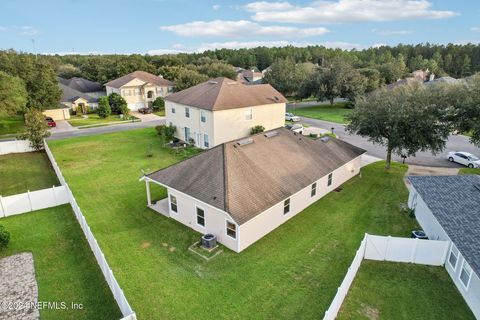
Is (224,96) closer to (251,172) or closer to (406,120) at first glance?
(251,172)

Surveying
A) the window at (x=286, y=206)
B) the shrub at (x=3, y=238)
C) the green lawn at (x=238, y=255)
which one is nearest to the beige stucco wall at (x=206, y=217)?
the green lawn at (x=238, y=255)

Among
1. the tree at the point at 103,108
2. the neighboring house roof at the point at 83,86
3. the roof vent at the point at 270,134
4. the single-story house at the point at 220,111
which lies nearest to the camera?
the roof vent at the point at 270,134

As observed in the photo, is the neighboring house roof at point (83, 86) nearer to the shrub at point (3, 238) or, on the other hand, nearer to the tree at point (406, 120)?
the shrub at point (3, 238)

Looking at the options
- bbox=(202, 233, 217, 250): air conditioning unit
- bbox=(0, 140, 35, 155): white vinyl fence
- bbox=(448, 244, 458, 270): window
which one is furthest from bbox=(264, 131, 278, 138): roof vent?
bbox=(0, 140, 35, 155): white vinyl fence

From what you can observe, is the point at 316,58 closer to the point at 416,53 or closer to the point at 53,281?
the point at 416,53

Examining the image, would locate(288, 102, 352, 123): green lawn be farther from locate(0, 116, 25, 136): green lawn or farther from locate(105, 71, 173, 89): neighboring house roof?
locate(0, 116, 25, 136): green lawn
